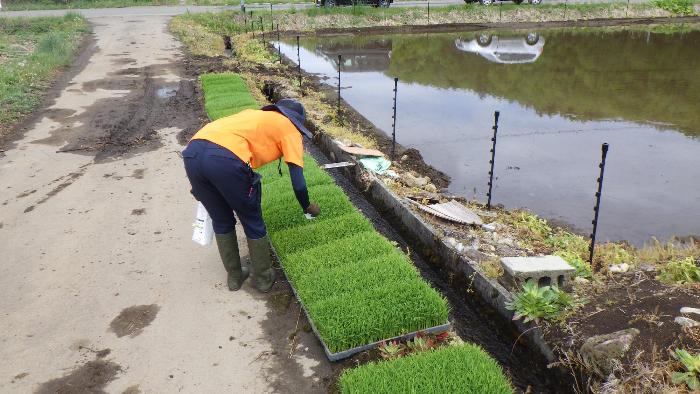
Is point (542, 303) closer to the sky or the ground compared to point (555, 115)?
closer to the ground

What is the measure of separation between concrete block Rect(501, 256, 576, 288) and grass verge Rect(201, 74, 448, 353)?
63 cm

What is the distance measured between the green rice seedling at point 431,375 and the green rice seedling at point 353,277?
2.93 ft

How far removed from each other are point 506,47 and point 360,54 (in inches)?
251

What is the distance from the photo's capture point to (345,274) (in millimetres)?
4707

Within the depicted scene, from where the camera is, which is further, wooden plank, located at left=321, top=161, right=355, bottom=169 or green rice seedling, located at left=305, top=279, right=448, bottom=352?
wooden plank, located at left=321, top=161, right=355, bottom=169

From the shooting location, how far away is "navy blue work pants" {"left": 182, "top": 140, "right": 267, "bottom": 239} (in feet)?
13.5

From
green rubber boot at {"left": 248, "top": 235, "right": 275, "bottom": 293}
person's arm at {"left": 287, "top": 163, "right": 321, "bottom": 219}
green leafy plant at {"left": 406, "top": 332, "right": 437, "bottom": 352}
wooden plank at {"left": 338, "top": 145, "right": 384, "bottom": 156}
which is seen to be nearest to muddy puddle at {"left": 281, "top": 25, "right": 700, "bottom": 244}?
wooden plank at {"left": 338, "top": 145, "right": 384, "bottom": 156}

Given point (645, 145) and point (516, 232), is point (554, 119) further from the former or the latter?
point (516, 232)

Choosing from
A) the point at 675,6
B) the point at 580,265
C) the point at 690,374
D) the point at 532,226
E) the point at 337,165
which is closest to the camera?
the point at 690,374

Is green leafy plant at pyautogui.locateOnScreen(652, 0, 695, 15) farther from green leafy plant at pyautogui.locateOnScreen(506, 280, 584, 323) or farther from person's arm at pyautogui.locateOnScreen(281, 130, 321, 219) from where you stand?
person's arm at pyautogui.locateOnScreen(281, 130, 321, 219)

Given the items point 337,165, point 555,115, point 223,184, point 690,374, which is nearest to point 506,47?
point 555,115

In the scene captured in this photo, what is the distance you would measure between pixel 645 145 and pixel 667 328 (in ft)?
22.2

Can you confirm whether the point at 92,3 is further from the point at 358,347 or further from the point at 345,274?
the point at 358,347

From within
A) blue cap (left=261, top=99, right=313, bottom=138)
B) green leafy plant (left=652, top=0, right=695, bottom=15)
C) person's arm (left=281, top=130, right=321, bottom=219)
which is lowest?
person's arm (left=281, top=130, right=321, bottom=219)
